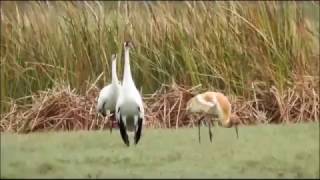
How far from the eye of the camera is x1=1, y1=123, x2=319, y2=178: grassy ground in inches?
106

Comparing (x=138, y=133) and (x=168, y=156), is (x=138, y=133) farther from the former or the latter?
(x=168, y=156)

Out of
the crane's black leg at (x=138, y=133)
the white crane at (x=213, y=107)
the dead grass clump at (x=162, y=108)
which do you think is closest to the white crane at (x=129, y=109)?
the crane's black leg at (x=138, y=133)

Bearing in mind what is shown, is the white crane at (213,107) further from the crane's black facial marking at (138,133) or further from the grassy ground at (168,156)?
the crane's black facial marking at (138,133)

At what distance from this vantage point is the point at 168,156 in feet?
9.32

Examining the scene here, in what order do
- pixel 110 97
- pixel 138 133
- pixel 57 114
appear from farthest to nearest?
1. pixel 57 114
2. pixel 110 97
3. pixel 138 133

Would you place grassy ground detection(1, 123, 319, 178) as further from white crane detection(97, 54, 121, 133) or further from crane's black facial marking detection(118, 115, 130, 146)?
white crane detection(97, 54, 121, 133)

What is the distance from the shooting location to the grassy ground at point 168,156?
2684mm

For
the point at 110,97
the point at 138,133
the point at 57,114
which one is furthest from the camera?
the point at 57,114

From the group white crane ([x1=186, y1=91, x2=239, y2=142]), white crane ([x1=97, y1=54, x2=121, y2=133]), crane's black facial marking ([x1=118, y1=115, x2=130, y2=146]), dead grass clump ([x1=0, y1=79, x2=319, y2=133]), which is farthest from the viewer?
dead grass clump ([x1=0, y1=79, x2=319, y2=133])

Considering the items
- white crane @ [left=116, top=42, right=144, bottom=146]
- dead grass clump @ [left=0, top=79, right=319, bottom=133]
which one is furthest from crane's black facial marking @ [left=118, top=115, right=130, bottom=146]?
dead grass clump @ [left=0, top=79, right=319, bottom=133]

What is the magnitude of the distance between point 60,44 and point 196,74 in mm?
858

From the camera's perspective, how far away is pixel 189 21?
4.93 metres

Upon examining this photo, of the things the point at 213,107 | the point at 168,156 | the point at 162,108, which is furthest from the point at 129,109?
the point at 162,108

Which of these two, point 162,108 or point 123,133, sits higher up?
point 162,108
